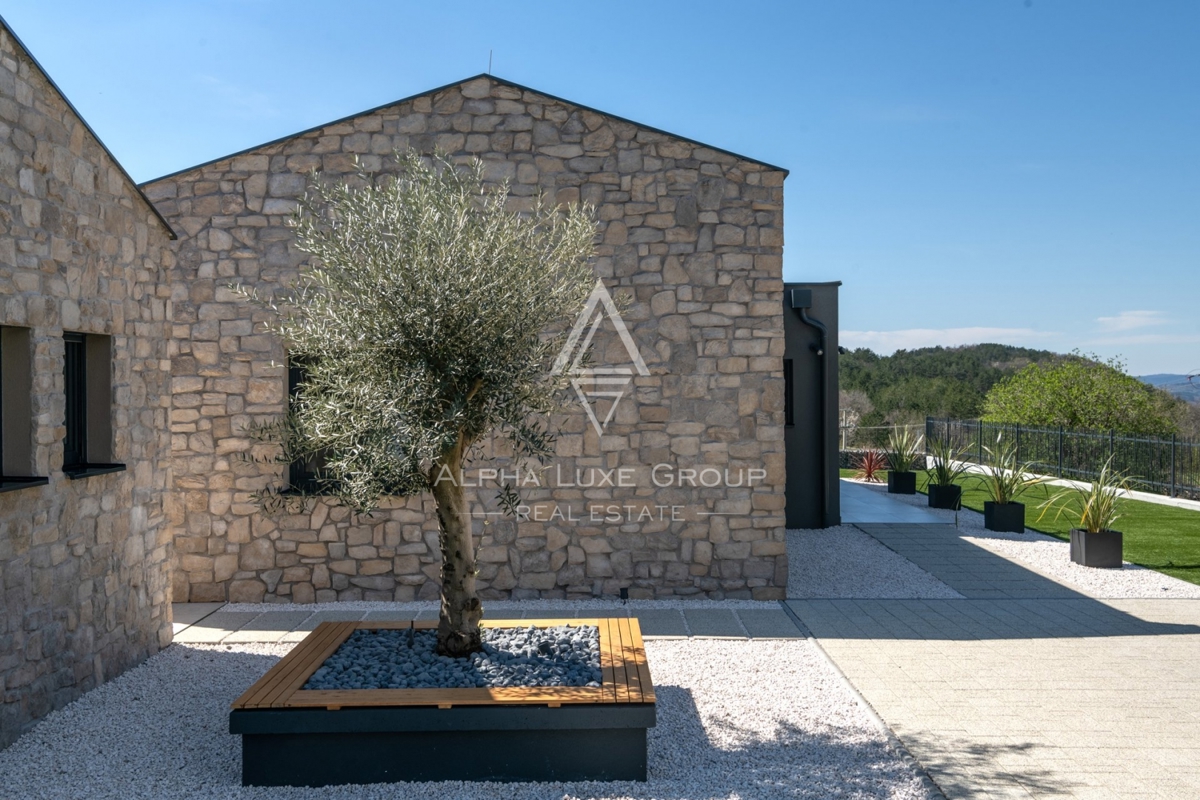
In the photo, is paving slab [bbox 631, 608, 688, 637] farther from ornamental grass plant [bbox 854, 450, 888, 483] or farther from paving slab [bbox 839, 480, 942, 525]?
ornamental grass plant [bbox 854, 450, 888, 483]

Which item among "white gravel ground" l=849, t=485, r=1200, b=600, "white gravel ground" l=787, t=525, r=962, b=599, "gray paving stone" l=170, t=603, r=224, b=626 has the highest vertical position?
"white gravel ground" l=787, t=525, r=962, b=599

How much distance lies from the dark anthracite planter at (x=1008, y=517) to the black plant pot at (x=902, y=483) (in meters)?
3.95

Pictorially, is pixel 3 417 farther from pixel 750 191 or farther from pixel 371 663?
pixel 750 191

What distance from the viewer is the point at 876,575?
27.7 feet

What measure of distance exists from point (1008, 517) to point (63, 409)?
1080 cm

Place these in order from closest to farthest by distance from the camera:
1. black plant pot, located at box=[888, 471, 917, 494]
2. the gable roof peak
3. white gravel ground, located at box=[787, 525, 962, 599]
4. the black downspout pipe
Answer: the gable roof peak < white gravel ground, located at box=[787, 525, 962, 599] < the black downspout pipe < black plant pot, located at box=[888, 471, 917, 494]

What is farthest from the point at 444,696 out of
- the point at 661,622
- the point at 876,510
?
the point at 876,510

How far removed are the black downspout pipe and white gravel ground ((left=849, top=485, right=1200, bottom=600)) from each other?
1.81m

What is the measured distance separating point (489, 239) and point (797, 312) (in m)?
7.63

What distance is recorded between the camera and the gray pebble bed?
4238 mm

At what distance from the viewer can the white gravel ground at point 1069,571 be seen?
26.0ft

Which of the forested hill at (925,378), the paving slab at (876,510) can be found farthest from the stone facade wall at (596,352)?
the forested hill at (925,378)

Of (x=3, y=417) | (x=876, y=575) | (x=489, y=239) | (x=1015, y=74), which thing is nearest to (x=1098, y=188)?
(x=1015, y=74)

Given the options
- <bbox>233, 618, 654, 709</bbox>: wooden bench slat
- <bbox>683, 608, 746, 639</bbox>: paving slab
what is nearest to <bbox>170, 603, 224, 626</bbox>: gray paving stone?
<bbox>233, 618, 654, 709</bbox>: wooden bench slat
